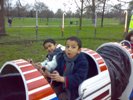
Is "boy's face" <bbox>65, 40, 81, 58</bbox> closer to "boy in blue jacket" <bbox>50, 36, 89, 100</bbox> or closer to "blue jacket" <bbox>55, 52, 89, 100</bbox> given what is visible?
"boy in blue jacket" <bbox>50, 36, 89, 100</bbox>

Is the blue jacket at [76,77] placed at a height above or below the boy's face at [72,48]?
below

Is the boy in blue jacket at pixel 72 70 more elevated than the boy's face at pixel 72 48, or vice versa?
the boy's face at pixel 72 48

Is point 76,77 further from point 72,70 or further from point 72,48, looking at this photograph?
point 72,48

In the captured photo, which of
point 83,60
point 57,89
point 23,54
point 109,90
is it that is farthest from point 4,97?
point 23,54

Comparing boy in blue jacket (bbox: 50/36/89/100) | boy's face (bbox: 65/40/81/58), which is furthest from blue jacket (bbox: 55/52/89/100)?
boy's face (bbox: 65/40/81/58)

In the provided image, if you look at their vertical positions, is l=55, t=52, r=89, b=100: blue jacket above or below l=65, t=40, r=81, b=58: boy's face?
below

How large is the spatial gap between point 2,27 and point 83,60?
13576mm

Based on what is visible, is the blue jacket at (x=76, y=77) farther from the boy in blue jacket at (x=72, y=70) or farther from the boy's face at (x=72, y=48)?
the boy's face at (x=72, y=48)

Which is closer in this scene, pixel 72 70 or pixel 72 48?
pixel 72 48

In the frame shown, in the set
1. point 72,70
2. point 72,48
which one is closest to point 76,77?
point 72,70

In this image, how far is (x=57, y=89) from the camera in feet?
11.3

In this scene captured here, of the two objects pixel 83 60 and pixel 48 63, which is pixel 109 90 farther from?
pixel 48 63

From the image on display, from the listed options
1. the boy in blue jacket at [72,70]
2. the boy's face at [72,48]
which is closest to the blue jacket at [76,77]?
the boy in blue jacket at [72,70]

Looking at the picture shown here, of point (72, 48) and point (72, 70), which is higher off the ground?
point (72, 48)
